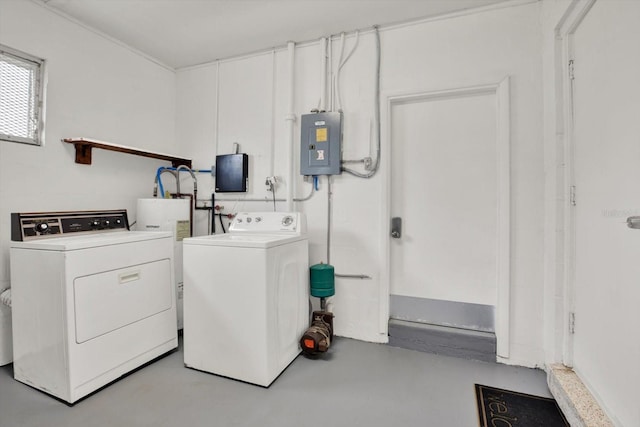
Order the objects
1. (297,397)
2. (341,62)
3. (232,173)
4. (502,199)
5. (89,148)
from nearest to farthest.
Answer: (297,397) → (502,199) → (89,148) → (341,62) → (232,173)

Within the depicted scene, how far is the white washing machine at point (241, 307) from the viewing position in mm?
1825

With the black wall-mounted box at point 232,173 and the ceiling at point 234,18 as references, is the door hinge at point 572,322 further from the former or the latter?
the black wall-mounted box at point 232,173

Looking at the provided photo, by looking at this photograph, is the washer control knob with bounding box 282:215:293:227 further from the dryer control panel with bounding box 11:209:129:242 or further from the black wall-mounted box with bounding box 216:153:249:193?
the dryer control panel with bounding box 11:209:129:242

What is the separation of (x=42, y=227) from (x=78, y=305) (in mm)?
735

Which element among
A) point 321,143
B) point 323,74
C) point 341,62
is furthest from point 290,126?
point 341,62

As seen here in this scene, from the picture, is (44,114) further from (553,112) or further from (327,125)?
(553,112)

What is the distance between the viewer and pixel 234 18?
234 cm

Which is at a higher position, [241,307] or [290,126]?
[290,126]

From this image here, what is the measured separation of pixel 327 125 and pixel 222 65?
1451 millimetres

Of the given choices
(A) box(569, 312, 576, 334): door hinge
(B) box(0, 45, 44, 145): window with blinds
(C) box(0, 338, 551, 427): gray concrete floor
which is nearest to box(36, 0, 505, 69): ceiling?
(B) box(0, 45, 44, 145): window with blinds

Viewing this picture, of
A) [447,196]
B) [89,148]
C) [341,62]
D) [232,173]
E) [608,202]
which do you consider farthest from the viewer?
[232,173]

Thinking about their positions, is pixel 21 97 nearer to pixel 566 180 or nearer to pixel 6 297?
pixel 6 297

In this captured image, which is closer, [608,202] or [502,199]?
[608,202]

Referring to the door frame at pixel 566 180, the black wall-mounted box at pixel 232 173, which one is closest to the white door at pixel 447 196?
the door frame at pixel 566 180
